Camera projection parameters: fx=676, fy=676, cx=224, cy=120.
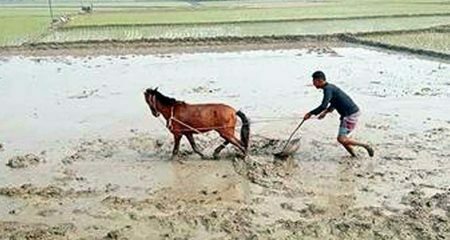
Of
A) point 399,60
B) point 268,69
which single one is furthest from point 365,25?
point 268,69

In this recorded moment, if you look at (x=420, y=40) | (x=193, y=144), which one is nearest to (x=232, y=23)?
(x=420, y=40)

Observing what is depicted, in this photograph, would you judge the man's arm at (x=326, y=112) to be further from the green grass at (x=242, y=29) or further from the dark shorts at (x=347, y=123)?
the green grass at (x=242, y=29)

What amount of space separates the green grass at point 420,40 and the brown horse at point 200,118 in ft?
37.2

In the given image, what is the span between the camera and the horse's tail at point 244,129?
892 centimetres

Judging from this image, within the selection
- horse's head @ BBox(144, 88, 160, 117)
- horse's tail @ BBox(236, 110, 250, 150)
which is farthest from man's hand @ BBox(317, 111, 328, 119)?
horse's head @ BBox(144, 88, 160, 117)

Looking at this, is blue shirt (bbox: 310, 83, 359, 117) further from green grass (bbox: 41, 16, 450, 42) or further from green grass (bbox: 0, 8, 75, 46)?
green grass (bbox: 0, 8, 75, 46)

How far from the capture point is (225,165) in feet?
29.9

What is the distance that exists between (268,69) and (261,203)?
9597 mm

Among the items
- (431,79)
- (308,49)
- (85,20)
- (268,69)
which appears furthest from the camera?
(85,20)

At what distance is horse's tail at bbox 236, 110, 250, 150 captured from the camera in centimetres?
892

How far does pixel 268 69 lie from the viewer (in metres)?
16.9

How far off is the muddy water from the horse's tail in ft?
1.01

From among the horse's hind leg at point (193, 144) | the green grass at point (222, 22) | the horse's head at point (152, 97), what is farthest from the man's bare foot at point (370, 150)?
the green grass at point (222, 22)

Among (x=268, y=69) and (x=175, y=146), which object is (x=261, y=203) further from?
(x=268, y=69)
